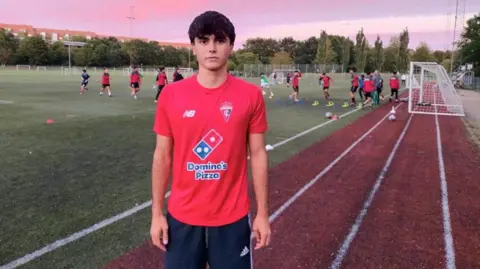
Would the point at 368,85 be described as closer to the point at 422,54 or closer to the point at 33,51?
the point at 33,51

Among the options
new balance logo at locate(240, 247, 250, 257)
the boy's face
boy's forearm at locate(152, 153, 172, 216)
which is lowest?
new balance logo at locate(240, 247, 250, 257)

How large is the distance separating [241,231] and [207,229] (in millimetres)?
190

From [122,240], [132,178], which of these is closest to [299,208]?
[122,240]

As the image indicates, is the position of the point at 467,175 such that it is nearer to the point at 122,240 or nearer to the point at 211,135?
the point at 122,240

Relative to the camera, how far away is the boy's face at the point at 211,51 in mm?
2102

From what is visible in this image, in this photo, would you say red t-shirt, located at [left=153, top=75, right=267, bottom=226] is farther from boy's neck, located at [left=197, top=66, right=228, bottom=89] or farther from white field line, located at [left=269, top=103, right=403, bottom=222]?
white field line, located at [left=269, top=103, right=403, bottom=222]

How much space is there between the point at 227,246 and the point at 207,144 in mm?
573

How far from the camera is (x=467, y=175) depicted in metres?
8.59

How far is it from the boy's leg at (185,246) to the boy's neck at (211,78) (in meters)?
0.77

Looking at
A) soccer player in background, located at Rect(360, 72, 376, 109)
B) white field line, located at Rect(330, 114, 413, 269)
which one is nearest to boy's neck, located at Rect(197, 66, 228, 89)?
white field line, located at Rect(330, 114, 413, 269)

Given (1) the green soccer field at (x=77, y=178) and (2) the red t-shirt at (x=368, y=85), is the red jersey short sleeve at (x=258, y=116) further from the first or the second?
(2) the red t-shirt at (x=368, y=85)

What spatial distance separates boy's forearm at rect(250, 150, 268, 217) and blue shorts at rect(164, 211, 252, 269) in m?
0.15

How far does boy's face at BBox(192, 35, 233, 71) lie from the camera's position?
2.10 m

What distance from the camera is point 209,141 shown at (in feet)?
6.95
